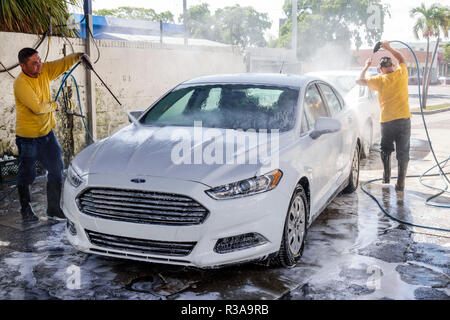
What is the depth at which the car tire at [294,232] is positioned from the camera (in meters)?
3.99

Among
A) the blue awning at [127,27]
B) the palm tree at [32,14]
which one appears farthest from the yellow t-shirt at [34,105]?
the blue awning at [127,27]

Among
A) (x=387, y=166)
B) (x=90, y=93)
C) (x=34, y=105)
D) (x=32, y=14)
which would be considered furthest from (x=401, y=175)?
(x=32, y=14)

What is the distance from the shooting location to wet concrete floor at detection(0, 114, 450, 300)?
12.2ft

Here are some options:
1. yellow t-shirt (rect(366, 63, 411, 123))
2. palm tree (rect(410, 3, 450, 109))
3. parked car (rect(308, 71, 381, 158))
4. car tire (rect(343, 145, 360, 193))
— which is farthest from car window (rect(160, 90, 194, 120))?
palm tree (rect(410, 3, 450, 109))

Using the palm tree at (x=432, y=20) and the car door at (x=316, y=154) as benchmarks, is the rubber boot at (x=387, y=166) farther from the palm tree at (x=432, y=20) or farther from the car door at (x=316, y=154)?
the palm tree at (x=432, y=20)

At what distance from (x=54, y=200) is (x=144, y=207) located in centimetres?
248

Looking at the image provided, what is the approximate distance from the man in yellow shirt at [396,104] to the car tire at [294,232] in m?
3.09

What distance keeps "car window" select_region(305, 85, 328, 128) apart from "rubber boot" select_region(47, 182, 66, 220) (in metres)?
2.86

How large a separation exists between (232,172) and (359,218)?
2520mm

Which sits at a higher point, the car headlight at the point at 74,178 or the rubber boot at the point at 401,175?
the car headlight at the point at 74,178

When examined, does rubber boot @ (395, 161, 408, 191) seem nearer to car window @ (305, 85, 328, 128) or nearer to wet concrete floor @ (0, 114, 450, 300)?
wet concrete floor @ (0, 114, 450, 300)

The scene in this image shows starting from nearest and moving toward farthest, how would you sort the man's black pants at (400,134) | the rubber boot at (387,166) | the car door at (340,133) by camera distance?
the car door at (340,133) → the man's black pants at (400,134) → the rubber boot at (387,166)

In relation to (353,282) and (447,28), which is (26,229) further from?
(447,28)
